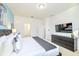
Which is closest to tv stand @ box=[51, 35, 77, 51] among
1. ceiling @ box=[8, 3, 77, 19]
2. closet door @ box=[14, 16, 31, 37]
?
ceiling @ box=[8, 3, 77, 19]

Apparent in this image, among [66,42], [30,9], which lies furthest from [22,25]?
[66,42]

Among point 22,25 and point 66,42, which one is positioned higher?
point 22,25

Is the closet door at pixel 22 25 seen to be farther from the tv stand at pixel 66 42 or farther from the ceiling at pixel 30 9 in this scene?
the tv stand at pixel 66 42

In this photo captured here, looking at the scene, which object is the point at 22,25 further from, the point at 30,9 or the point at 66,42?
the point at 66,42

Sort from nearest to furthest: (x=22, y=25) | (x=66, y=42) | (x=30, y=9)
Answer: (x=22, y=25)
(x=30, y=9)
(x=66, y=42)

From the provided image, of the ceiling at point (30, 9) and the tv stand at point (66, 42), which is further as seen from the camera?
the tv stand at point (66, 42)

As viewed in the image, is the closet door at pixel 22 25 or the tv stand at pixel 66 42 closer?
the closet door at pixel 22 25

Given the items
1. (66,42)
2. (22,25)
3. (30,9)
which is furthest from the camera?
(66,42)

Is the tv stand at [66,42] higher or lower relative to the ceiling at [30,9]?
lower

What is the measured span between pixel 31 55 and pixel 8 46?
377 millimetres

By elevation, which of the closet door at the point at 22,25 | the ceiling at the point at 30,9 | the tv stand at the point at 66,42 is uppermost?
the ceiling at the point at 30,9

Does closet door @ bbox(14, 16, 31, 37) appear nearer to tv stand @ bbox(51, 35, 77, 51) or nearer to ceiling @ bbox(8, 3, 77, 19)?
ceiling @ bbox(8, 3, 77, 19)

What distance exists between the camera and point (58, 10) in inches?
120

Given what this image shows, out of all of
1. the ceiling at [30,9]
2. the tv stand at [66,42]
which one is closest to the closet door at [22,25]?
the ceiling at [30,9]
